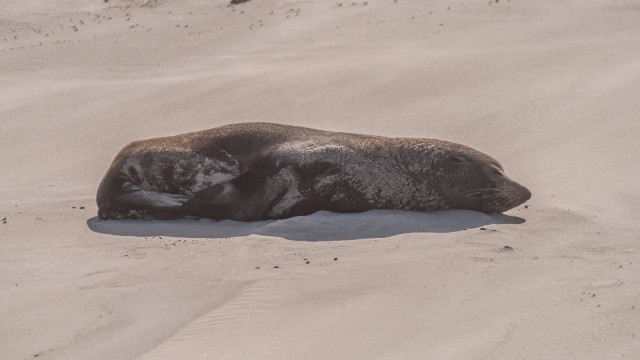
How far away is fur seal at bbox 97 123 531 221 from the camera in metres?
8.96

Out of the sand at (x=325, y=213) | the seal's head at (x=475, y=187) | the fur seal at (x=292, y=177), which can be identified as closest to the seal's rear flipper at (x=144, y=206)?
the fur seal at (x=292, y=177)

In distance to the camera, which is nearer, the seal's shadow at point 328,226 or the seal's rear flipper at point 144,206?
the seal's shadow at point 328,226

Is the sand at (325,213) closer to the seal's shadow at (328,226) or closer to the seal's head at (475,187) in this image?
the seal's shadow at (328,226)

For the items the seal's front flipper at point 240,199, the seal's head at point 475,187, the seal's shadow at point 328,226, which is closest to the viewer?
the seal's shadow at point 328,226

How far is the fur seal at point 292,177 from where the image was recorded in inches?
353

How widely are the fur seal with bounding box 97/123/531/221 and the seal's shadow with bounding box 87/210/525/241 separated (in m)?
0.11

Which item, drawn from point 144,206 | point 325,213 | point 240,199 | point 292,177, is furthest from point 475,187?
point 144,206

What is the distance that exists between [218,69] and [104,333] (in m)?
8.32

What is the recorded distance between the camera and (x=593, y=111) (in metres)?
11.6

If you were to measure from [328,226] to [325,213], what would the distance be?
308 mm

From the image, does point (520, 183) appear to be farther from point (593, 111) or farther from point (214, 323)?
point (214, 323)

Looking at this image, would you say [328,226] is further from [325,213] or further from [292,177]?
[292,177]

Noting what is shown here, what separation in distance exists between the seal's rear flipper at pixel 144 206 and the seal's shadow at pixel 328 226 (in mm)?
80

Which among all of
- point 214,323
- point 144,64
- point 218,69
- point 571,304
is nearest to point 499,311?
point 571,304
